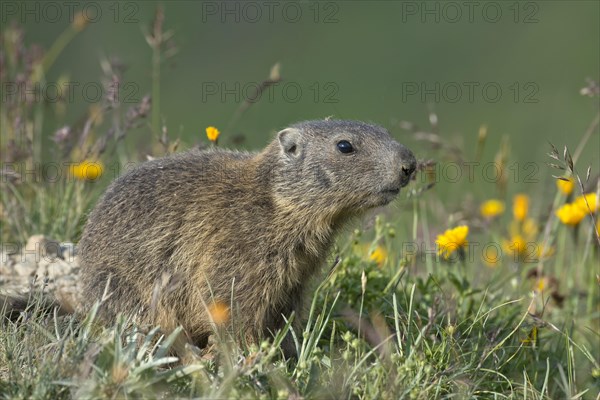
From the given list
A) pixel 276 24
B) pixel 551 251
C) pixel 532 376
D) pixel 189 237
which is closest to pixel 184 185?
pixel 189 237

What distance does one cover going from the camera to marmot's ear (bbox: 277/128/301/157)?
611 centimetres

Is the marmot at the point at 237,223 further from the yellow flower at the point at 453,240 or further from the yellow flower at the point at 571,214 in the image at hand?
the yellow flower at the point at 571,214

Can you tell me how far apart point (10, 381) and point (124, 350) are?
0.54 meters

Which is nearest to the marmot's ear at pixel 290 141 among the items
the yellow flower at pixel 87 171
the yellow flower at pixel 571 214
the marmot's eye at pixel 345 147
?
the marmot's eye at pixel 345 147

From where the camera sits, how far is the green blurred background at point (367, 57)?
65.3ft

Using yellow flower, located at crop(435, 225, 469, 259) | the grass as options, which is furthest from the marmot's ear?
yellow flower, located at crop(435, 225, 469, 259)

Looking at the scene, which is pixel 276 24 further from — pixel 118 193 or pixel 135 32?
pixel 118 193

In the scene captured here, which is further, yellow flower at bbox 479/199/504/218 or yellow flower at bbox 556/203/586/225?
yellow flower at bbox 479/199/504/218

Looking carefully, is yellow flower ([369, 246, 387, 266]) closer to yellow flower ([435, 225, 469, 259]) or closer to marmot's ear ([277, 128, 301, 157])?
yellow flower ([435, 225, 469, 259])

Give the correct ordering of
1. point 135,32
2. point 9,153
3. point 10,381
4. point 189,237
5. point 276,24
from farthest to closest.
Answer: point 276,24
point 135,32
point 9,153
point 189,237
point 10,381

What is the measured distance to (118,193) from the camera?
6012 millimetres

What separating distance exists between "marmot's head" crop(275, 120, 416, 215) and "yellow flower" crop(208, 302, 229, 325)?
31.3 inches

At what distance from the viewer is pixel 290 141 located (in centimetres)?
612

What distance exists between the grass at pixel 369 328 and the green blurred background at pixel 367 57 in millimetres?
10550
